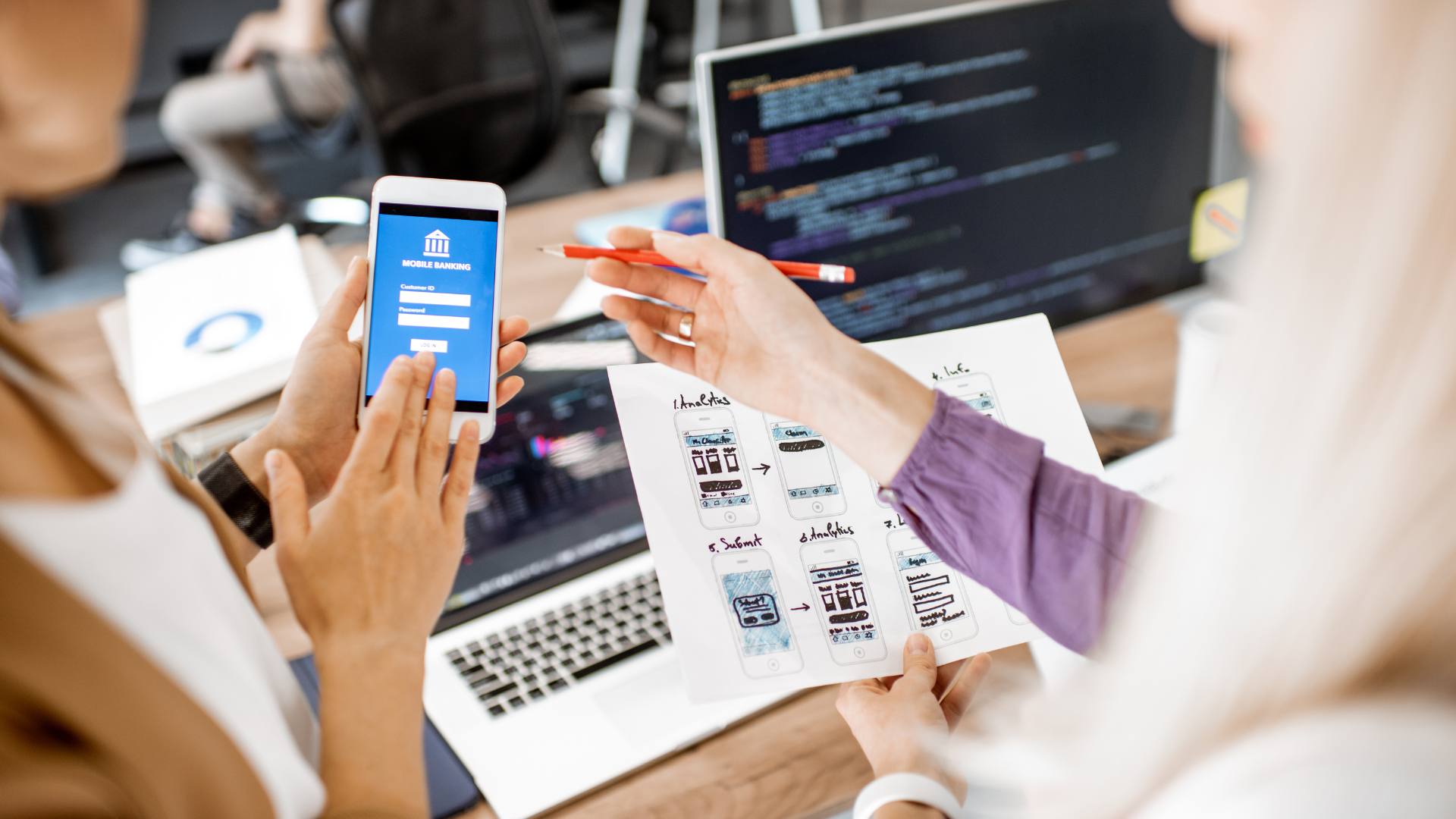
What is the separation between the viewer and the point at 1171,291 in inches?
48.5

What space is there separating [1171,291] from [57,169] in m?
1.16

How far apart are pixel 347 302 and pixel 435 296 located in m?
0.07

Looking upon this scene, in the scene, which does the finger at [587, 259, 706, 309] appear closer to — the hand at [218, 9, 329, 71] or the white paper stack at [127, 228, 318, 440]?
the white paper stack at [127, 228, 318, 440]

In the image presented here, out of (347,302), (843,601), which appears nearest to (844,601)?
(843,601)

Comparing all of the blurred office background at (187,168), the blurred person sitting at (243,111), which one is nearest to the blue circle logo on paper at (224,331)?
the blurred person sitting at (243,111)

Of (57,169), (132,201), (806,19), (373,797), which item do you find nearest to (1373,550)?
(373,797)

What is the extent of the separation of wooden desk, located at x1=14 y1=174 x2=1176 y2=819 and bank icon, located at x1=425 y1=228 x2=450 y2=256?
0.38m

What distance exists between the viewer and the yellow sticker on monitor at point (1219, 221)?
3.89 feet

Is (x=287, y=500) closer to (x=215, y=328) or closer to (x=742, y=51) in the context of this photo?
(x=742, y=51)

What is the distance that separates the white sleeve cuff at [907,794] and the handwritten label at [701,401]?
0.30 metres

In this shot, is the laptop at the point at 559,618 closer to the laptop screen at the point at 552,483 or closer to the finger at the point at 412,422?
the laptop screen at the point at 552,483

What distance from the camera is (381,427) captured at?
0.62 m

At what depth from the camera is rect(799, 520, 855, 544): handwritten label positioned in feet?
2.57

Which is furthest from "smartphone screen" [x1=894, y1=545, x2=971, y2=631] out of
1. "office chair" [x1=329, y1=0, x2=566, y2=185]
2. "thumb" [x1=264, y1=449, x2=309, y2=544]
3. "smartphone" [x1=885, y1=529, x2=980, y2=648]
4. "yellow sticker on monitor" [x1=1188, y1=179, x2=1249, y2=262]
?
"office chair" [x1=329, y1=0, x2=566, y2=185]
